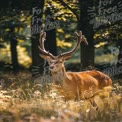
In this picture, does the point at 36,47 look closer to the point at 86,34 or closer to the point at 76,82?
the point at 86,34

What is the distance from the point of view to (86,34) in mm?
18984

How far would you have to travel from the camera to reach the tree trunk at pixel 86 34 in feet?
60.8

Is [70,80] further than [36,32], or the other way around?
[36,32]

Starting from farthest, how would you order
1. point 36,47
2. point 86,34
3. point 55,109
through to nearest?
point 36,47
point 86,34
point 55,109

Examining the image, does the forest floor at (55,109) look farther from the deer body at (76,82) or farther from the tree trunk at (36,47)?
the tree trunk at (36,47)

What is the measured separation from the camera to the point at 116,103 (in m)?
9.77

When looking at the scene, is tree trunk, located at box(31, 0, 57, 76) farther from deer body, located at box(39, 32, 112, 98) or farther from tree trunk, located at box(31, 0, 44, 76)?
deer body, located at box(39, 32, 112, 98)

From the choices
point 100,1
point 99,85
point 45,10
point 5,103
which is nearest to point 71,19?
point 45,10

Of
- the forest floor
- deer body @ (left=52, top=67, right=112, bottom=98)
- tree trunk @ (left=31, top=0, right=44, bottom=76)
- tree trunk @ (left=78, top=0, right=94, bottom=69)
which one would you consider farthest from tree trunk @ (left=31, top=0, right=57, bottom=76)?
the forest floor

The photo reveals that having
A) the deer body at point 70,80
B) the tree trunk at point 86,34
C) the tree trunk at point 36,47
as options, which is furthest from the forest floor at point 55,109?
the tree trunk at point 36,47

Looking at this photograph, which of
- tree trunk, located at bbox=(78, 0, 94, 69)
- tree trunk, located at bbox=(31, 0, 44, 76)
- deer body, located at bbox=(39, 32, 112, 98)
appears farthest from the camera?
tree trunk, located at bbox=(31, 0, 44, 76)

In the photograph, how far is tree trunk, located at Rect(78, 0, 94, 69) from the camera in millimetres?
18525

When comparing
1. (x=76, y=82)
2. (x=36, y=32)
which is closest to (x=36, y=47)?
(x=36, y=32)

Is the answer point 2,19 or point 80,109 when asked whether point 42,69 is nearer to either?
point 2,19
